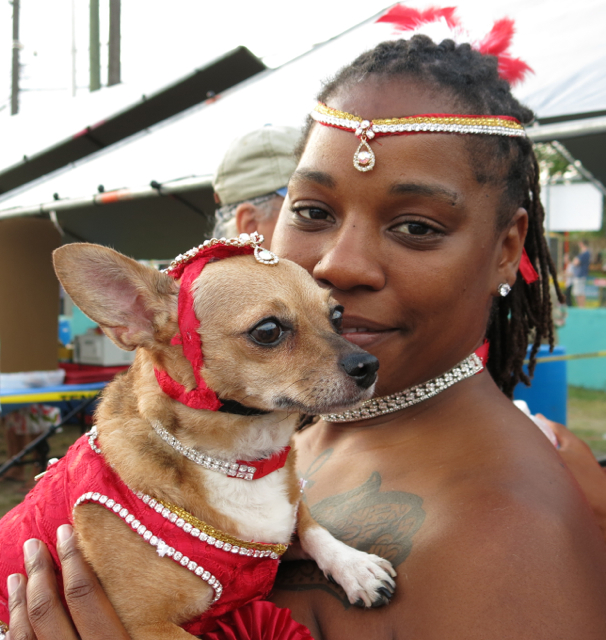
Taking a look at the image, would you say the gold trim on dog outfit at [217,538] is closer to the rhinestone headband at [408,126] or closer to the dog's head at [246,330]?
the dog's head at [246,330]

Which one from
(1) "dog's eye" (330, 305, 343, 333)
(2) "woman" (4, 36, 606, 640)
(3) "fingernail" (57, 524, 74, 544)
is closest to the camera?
(2) "woman" (4, 36, 606, 640)

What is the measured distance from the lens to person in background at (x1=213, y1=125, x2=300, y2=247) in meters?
3.72

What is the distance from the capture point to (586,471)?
2094 millimetres

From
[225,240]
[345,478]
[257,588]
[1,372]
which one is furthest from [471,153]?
[1,372]

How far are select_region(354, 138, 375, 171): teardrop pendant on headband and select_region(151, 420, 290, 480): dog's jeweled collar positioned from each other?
90 cm

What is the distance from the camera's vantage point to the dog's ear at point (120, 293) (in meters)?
1.69

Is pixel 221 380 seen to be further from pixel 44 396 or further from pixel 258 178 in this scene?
pixel 44 396

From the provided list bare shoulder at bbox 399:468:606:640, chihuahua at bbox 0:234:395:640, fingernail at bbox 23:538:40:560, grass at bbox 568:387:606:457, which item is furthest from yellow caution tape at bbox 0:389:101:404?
grass at bbox 568:387:606:457

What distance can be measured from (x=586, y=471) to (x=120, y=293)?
171 centimetres

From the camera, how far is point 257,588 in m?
1.61

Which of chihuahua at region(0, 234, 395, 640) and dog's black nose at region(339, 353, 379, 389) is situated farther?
dog's black nose at region(339, 353, 379, 389)

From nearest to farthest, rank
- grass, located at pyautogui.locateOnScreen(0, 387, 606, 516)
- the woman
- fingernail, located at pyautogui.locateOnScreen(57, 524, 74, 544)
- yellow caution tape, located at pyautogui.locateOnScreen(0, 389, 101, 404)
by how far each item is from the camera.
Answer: the woman, fingernail, located at pyautogui.locateOnScreen(57, 524, 74, 544), yellow caution tape, located at pyautogui.locateOnScreen(0, 389, 101, 404), grass, located at pyautogui.locateOnScreen(0, 387, 606, 516)

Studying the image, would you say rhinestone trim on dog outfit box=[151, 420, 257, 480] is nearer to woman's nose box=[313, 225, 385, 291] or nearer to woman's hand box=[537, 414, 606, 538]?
woman's nose box=[313, 225, 385, 291]

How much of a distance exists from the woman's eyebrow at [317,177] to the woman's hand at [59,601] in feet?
3.92
